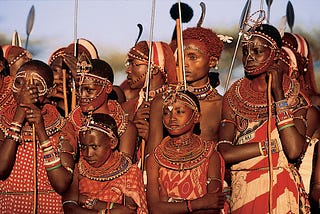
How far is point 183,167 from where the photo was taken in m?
8.91

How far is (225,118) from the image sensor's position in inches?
368

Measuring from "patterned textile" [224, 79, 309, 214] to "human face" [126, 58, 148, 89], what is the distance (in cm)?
165

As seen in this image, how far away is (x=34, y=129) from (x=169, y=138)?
1.14m

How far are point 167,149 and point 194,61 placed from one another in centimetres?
125

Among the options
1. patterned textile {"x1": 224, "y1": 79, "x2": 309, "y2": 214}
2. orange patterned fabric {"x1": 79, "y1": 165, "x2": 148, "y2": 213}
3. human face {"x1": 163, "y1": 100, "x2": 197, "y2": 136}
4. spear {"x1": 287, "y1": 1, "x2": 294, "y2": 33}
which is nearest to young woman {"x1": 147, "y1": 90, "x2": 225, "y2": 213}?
human face {"x1": 163, "y1": 100, "x2": 197, "y2": 136}

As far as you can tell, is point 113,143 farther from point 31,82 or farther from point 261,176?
point 261,176

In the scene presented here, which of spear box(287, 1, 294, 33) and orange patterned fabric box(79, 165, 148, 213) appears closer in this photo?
orange patterned fabric box(79, 165, 148, 213)

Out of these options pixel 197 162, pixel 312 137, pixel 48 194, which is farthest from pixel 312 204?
pixel 48 194

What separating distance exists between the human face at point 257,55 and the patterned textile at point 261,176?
243 mm

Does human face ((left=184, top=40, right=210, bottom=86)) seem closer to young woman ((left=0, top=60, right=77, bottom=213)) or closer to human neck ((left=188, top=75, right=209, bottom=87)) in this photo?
human neck ((left=188, top=75, right=209, bottom=87))

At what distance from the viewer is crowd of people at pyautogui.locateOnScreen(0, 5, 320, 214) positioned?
890cm

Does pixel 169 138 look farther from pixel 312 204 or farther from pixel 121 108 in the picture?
pixel 312 204

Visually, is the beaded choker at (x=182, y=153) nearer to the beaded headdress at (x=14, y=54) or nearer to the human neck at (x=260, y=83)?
the human neck at (x=260, y=83)

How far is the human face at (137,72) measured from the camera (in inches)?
422
